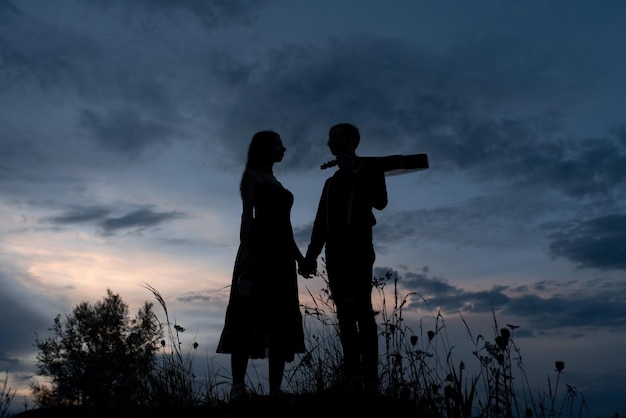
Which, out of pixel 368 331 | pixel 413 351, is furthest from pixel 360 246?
pixel 413 351

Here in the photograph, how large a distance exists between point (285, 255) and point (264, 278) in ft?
1.00

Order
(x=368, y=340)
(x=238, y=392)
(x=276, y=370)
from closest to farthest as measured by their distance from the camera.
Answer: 1. (x=368, y=340)
2. (x=238, y=392)
3. (x=276, y=370)

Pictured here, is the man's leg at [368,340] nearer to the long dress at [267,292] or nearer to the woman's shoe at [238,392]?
the long dress at [267,292]

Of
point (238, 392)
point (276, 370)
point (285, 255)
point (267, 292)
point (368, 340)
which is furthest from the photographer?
point (285, 255)

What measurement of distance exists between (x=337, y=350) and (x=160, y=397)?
1.74 meters

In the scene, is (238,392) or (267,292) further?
(267,292)

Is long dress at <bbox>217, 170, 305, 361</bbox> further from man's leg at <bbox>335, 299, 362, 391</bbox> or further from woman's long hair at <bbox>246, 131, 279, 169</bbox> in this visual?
man's leg at <bbox>335, 299, 362, 391</bbox>

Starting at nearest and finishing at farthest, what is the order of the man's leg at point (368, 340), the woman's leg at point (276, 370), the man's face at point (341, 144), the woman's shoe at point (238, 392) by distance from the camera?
1. the man's leg at point (368, 340)
2. the woman's shoe at point (238, 392)
3. the woman's leg at point (276, 370)
4. the man's face at point (341, 144)

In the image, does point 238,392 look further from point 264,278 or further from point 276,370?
point 264,278

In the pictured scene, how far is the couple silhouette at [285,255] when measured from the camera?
5121 millimetres

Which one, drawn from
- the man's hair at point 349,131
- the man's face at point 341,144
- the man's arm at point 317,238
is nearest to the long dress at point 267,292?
the man's arm at point 317,238

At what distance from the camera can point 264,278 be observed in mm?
5422

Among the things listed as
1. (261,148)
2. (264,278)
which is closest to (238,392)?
(264,278)

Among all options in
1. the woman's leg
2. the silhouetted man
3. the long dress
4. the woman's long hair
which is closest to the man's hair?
the silhouetted man
